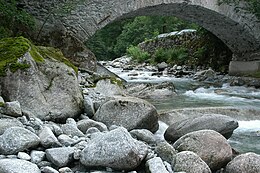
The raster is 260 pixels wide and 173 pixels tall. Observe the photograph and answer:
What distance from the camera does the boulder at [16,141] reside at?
206 centimetres

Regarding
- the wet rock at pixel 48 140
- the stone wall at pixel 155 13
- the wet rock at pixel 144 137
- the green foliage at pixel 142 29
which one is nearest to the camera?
the wet rock at pixel 48 140

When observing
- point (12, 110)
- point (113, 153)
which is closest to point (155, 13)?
point (12, 110)

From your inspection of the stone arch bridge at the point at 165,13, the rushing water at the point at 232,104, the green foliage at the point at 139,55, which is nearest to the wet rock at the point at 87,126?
the rushing water at the point at 232,104

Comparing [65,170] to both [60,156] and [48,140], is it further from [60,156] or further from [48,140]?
[48,140]

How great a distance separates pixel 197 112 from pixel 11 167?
3.20m

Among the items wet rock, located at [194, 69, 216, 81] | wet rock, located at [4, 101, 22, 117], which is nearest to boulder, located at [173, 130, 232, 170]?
wet rock, located at [4, 101, 22, 117]

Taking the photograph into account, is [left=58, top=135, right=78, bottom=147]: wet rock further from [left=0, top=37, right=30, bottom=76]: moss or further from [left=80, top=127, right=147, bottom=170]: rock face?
[left=0, top=37, right=30, bottom=76]: moss

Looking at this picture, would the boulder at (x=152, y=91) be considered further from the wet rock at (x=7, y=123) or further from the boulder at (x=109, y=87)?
the wet rock at (x=7, y=123)

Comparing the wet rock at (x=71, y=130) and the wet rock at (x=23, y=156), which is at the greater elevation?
the wet rock at (x=23, y=156)

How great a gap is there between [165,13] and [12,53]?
6166 millimetres

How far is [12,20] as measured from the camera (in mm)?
5848

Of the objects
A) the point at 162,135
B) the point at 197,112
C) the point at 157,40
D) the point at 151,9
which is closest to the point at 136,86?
the point at 151,9

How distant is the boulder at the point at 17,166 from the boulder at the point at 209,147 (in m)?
1.25

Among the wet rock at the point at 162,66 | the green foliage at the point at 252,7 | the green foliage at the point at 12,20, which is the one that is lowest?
the wet rock at the point at 162,66
